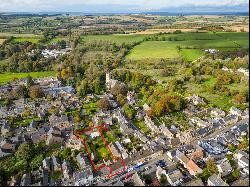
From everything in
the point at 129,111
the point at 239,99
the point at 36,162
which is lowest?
the point at 36,162

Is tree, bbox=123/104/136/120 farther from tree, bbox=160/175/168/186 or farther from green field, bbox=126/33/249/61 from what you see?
green field, bbox=126/33/249/61

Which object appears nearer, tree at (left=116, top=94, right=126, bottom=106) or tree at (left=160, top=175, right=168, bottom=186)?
tree at (left=160, top=175, right=168, bottom=186)

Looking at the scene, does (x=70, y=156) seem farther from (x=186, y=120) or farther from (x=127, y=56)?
(x=127, y=56)

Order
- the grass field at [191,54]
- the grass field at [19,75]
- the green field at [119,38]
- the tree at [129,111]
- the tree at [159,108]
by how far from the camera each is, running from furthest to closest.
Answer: the green field at [119,38]
the grass field at [191,54]
the grass field at [19,75]
the tree at [129,111]
the tree at [159,108]

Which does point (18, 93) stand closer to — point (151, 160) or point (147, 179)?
point (151, 160)

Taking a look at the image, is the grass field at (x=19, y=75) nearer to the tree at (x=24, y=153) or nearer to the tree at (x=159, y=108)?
the tree at (x=159, y=108)

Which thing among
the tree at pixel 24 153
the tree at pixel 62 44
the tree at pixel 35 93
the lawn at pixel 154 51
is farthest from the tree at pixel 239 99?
the tree at pixel 62 44

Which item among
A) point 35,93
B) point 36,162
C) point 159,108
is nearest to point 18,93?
point 35,93

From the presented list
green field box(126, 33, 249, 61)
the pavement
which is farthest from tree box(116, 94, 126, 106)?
green field box(126, 33, 249, 61)

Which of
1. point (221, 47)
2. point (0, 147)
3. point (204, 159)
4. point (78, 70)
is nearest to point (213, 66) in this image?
point (221, 47)
